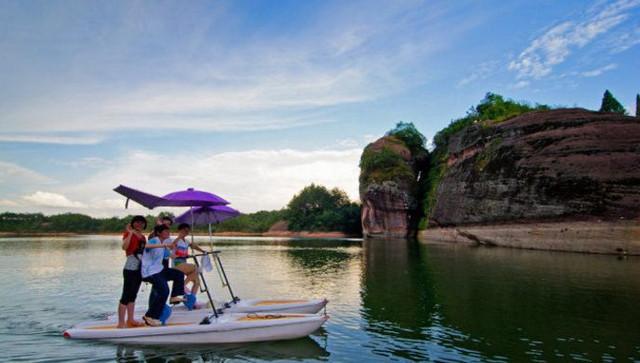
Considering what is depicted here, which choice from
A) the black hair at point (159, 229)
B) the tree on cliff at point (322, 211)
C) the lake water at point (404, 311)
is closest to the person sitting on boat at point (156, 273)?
the black hair at point (159, 229)

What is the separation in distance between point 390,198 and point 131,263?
206 ft

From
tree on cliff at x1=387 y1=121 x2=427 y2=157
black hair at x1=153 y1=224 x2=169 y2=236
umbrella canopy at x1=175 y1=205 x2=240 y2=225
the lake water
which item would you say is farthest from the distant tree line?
black hair at x1=153 y1=224 x2=169 y2=236

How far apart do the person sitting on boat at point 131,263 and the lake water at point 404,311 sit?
799 millimetres

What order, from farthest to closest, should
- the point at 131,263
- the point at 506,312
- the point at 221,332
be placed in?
the point at 506,312 < the point at 131,263 < the point at 221,332

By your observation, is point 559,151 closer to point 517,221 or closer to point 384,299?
point 517,221

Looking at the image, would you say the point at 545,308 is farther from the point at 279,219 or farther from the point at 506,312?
the point at 279,219

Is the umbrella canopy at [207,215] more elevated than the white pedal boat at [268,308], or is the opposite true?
the umbrella canopy at [207,215]

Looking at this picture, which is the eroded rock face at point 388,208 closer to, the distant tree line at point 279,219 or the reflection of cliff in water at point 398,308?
A: the distant tree line at point 279,219

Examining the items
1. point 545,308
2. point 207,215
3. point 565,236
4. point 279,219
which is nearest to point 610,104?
point 565,236

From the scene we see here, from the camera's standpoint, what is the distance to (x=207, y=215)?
14750 millimetres

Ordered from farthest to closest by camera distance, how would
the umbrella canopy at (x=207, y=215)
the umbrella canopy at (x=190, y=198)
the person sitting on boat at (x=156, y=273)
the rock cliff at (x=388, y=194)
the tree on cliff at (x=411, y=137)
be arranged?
the tree on cliff at (x=411, y=137) < the rock cliff at (x=388, y=194) < the umbrella canopy at (x=207, y=215) < the umbrella canopy at (x=190, y=198) < the person sitting on boat at (x=156, y=273)

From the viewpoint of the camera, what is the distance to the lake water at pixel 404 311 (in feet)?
33.3

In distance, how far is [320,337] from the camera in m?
11.5

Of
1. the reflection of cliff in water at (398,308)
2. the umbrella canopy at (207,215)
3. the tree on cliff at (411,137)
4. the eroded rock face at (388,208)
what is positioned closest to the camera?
the reflection of cliff in water at (398,308)
